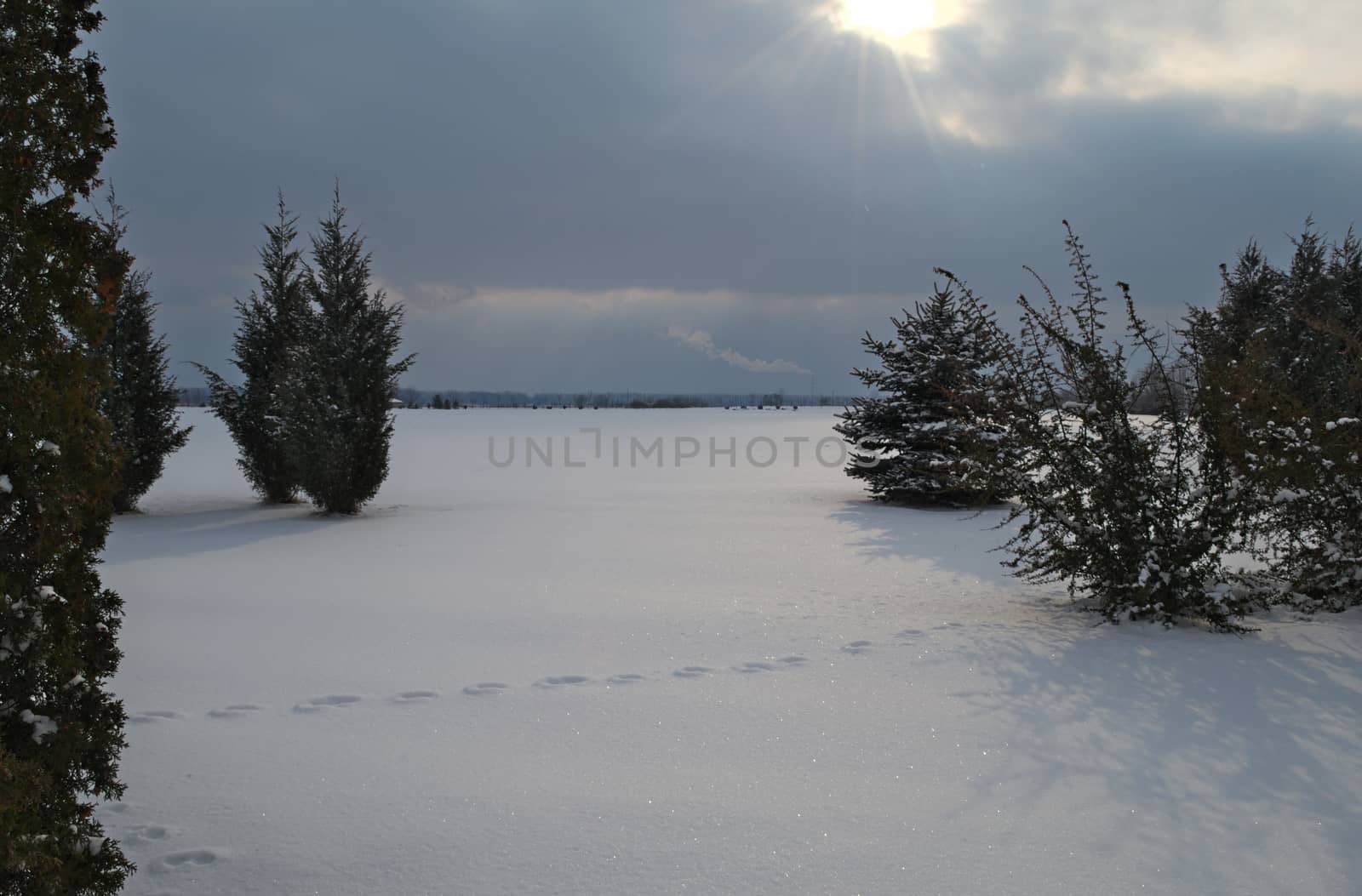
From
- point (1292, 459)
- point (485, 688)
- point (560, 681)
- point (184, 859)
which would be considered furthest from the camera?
point (1292, 459)

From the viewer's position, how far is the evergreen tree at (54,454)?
2.62m

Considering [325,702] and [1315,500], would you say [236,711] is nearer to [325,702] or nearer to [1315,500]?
[325,702]

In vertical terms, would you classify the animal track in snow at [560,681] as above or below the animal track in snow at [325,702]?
above

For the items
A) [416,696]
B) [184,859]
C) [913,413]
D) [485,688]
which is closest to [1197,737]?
[485,688]

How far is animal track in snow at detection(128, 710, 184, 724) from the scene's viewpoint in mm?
4977

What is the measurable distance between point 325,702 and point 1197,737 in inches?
193

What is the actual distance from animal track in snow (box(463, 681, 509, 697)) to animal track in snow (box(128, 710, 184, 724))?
1.61m

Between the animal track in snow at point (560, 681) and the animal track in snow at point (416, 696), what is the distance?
2.04 feet

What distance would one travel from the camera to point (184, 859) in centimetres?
347

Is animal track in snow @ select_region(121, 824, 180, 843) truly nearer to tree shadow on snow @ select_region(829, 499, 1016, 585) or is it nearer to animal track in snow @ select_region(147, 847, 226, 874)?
animal track in snow @ select_region(147, 847, 226, 874)

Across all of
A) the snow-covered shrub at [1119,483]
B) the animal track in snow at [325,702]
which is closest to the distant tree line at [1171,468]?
the snow-covered shrub at [1119,483]

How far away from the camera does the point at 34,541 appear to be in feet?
8.80

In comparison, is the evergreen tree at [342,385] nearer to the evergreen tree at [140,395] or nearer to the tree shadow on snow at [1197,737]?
the evergreen tree at [140,395]

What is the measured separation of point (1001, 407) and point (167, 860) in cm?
643
